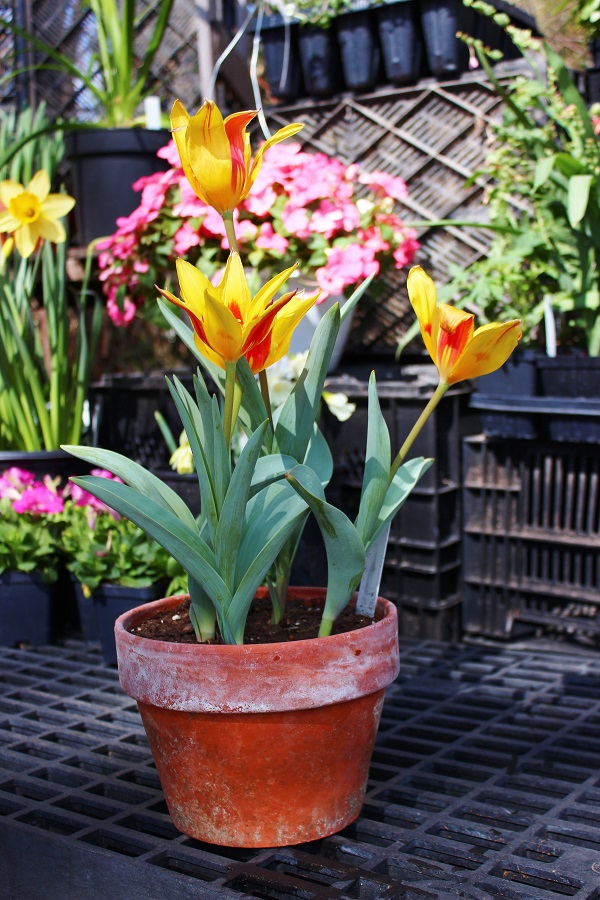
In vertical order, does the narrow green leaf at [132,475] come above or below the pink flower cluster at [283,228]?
below

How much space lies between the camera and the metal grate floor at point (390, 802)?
1.06m

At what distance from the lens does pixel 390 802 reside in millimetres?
1288

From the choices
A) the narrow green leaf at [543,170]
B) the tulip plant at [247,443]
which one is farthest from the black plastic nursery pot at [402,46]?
the tulip plant at [247,443]

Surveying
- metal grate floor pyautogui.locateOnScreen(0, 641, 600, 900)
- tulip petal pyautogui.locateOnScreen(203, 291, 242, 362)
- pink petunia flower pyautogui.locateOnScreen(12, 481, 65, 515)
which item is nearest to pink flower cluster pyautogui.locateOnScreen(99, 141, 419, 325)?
pink petunia flower pyautogui.locateOnScreen(12, 481, 65, 515)

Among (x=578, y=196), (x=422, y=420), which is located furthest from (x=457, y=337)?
(x=578, y=196)

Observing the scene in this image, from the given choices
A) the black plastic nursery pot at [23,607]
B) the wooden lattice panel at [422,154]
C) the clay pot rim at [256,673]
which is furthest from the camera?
the wooden lattice panel at [422,154]

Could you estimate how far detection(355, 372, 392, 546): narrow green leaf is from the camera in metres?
1.12

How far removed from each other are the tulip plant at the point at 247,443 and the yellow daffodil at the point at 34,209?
945 mm

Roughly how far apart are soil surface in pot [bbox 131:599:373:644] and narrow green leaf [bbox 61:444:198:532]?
0.16 meters

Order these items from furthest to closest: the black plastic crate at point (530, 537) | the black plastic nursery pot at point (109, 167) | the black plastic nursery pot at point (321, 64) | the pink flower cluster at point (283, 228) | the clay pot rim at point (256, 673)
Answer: the black plastic nursery pot at point (321, 64) < the black plastic nursery pot at point (109, 167) < the pink flower cluster at point (283, 228) < the black plastic crate at point (530, 537) < the clay pot rim at point (256, 673)

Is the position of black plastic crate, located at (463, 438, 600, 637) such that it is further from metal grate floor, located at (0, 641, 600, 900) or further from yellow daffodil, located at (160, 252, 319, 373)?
yellow daffodil, located at (160, 252, 319, 373)

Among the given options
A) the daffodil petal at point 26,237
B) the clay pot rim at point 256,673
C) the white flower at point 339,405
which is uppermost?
the daffodil petal at point 26,237

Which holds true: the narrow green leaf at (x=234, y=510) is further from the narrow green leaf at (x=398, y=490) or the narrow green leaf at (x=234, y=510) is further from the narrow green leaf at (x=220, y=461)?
the narrow green leaf at (x=398, y=490)

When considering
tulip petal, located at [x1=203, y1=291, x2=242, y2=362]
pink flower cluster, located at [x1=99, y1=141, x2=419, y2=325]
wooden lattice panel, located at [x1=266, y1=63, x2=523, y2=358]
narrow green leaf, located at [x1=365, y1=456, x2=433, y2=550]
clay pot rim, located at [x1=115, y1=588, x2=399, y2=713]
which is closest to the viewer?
tulip petal, located at [x1=203, y1=291, x2=242, y2=362]
